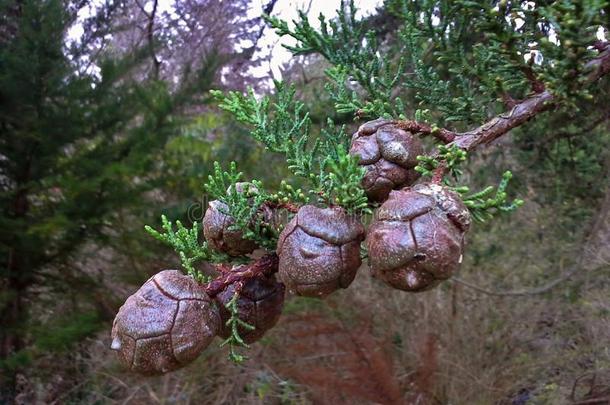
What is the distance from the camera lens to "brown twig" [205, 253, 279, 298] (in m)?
1.12

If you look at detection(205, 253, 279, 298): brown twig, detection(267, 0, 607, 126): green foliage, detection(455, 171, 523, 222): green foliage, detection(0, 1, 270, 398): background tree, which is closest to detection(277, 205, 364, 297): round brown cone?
detection(205, 253, 279, 298): brown twig

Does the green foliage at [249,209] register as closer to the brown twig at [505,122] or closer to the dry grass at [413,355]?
the brown twig at [505,122]

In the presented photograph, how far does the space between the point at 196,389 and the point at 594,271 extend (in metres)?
3.42

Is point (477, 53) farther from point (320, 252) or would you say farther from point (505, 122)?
point (320, 252)

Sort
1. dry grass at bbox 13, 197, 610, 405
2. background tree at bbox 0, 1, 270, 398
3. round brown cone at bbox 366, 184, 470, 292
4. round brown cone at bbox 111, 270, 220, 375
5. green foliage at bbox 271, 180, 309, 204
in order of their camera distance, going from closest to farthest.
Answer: round brown cone at bbox 366, 184, 470, 292 → round brown cone at bbox 111, 270, 220, 375 → green foliage at bbox 271, 180, 309, 204 → background tree at bbox 0, 1, 270, 398 → dry grass at bbox 13, 197, 610, 405

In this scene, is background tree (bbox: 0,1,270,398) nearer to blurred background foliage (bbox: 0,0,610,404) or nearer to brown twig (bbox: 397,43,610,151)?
blurred background foliage (bbox: 0,0,610,404)

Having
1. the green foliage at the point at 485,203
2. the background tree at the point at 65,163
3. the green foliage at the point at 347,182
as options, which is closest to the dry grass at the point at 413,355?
the background tree at the point at 65,163

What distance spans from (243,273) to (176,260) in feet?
11.1

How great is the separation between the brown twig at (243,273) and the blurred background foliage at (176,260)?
2427 mm

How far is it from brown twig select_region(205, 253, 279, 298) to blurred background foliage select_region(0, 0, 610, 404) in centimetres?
243

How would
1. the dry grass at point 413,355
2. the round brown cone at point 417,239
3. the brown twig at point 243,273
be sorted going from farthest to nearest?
the dry grass at point 413,355
the brown twig at point 243,273
the round brown cone at point 417,239

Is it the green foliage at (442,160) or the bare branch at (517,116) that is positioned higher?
the bare branch at (517,116)

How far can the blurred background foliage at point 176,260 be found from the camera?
12.9 ft

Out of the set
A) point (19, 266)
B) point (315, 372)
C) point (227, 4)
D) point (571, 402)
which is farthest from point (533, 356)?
point (227, 4)
